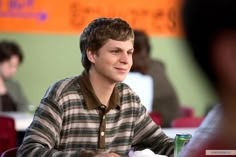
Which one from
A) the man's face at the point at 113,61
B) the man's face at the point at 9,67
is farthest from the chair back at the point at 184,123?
the man's face at the point at 9,67

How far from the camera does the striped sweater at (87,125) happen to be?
2609 mm

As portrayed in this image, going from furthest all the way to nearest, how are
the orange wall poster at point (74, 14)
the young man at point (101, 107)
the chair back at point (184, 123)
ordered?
the orange wall poster at point (74, 14) < the chair back at point (184, 123) < the young man at point (101, 107)

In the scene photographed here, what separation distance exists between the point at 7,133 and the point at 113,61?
60.3 inches

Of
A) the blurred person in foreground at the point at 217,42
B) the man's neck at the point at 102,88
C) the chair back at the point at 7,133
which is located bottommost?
the chair back at the point at 7,133

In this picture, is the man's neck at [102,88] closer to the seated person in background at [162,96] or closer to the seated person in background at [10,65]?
the seated person in background at [162,96]

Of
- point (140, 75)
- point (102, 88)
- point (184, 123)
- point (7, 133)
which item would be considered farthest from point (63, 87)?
point (140, 75)

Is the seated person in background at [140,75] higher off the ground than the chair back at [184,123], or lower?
higher

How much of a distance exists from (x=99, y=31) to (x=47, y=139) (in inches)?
21.1

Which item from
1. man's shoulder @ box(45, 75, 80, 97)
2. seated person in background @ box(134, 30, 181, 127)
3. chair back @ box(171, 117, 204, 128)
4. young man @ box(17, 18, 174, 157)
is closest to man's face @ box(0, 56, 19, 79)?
seated person in background @ box(134, 30, 181, 127)

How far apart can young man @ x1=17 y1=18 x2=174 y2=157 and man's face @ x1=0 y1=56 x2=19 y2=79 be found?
366cm

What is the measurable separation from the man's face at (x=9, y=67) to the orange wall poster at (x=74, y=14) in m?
0.62

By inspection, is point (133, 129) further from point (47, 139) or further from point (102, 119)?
point (47, 139)

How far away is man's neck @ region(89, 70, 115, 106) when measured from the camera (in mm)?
2824

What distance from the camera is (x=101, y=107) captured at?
9.18 feet
